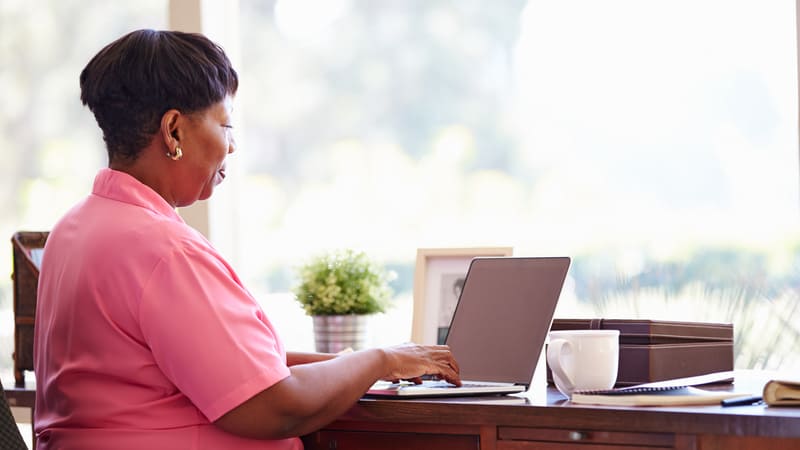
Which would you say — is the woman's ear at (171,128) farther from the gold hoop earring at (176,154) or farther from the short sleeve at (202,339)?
the short sleeve at (202,339)

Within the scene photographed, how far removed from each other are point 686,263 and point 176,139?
4.70 ft

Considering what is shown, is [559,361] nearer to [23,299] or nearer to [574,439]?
[574,439]

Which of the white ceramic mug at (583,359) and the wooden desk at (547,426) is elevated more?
the white ceramic mug at (583,359)

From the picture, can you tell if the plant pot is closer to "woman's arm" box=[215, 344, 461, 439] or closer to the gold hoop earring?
"woman's arm" box=[215, 344, 461, 439]

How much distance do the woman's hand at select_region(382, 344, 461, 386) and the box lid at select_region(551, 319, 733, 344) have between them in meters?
0.30

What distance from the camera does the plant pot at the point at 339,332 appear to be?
2698 mm

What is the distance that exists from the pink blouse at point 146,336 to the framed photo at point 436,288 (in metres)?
0.84

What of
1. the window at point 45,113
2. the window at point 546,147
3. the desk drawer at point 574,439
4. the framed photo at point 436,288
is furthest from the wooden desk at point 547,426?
the window at point 45,113

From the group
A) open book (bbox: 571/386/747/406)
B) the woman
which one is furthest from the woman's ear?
open book (bbox: 571/386/747/406)

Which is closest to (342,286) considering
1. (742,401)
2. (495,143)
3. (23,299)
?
(495,143)

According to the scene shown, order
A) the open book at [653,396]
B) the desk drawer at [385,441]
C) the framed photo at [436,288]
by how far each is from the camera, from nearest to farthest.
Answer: the open book at [653,396] < the desk drawer at [385,441] < the framed photo at [436,288]

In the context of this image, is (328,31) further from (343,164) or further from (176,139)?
(176,139)

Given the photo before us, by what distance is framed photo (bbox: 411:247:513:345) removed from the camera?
2.55 meters

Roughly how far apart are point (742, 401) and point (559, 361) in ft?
1.00
